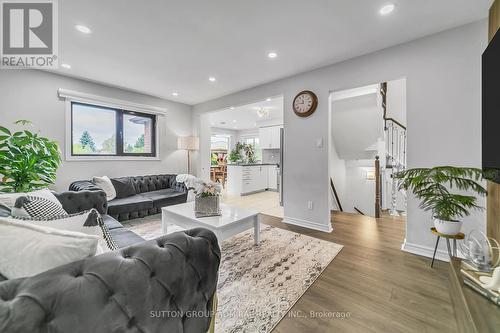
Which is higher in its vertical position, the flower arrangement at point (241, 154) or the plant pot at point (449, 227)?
the flower arrangement at point (241, 154)

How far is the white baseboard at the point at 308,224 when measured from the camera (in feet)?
10.3

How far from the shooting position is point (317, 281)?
189cm

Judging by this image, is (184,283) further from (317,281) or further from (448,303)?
(448,303)

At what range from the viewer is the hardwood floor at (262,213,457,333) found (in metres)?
1.41

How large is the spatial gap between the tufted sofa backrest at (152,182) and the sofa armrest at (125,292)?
3618mm

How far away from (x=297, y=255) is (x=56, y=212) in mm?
2337

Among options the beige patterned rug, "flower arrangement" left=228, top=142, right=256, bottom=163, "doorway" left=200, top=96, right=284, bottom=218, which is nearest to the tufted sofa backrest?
"doorway" left=200, top=96, right=284, bottom=218

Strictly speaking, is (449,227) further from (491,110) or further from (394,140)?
(394,140)

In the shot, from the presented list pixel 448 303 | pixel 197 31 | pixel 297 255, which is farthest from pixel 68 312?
pixel 197 31

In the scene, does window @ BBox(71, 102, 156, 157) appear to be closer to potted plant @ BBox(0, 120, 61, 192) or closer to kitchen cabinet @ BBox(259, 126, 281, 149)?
potted plant @ BBox(0, 120, 61, 192)

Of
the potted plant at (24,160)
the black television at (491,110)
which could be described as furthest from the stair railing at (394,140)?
the potted plant at (24,160)

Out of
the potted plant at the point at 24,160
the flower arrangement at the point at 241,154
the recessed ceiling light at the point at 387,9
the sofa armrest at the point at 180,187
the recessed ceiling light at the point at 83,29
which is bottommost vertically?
the sofa armrest at the point at 180,187

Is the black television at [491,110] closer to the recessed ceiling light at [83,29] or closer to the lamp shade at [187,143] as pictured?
the recessed ceiling light at [83,29]

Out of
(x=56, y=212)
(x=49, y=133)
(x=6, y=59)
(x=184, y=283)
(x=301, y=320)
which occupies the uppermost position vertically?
(x=6, y=59)
